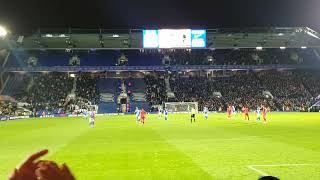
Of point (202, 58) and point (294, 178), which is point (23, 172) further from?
point (202, 58)

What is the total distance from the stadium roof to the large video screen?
321cm

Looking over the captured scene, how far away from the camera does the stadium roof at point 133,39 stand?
88.4 meters

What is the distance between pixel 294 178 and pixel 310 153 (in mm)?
6638

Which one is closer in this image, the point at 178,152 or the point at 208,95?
the point at 178,152

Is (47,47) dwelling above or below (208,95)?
above

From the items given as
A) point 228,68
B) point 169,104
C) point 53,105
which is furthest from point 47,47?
point 228,68

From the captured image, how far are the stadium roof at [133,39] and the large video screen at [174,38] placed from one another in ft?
10.5

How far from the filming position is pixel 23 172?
2367mm

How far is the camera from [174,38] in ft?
282

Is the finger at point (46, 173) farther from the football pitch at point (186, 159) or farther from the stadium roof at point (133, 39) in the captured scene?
the stadium roof at point (133, 39)

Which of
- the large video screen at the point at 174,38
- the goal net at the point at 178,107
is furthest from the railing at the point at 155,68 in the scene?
the goal net at the point at 178,107

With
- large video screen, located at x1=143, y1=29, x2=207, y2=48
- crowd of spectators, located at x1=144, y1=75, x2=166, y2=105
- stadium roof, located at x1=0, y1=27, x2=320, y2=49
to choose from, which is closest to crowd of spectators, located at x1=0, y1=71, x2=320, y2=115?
crowd of spectators, located at x1=144, y1=75, x2=166, y2=105

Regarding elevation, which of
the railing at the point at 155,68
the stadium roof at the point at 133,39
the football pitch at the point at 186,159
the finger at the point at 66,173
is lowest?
the football pitch at the point at 186,159

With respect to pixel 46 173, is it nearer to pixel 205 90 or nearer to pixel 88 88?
pixel 88 88
